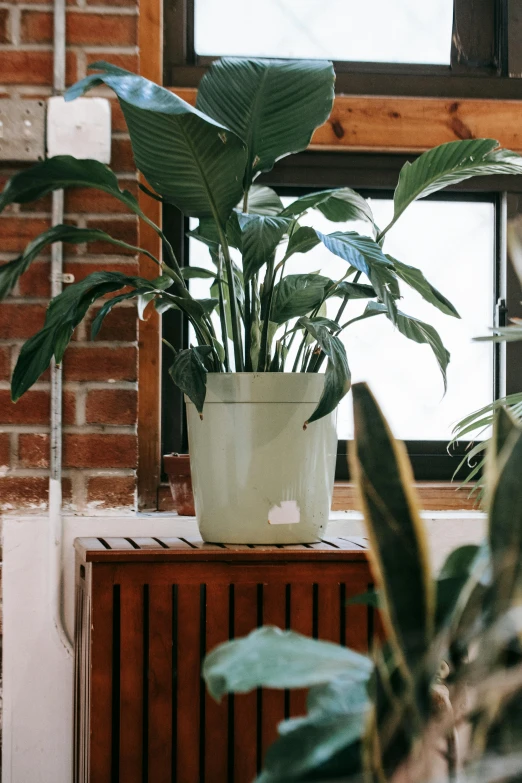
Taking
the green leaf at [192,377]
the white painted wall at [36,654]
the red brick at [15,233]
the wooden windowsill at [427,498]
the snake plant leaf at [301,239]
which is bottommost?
the white painted wall at [36,654]

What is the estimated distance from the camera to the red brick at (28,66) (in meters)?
1.75

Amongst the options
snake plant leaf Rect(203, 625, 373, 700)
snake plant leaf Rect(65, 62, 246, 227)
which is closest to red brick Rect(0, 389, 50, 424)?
snake plant leaf Rect(65, 62, 246, 227)

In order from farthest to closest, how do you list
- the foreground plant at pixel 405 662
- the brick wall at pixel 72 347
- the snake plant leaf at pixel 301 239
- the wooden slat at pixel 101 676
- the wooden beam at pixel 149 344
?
the wooden beam at pixel 149 344, the brick wall at pixel 72 347, the snake plant leaf at pixel 301 239, the wooden slat at pixel 101 676, the foreground plant at pixel 405 662

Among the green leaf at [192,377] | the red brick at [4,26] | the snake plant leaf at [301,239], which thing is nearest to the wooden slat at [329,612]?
the green leaf at [192,377]

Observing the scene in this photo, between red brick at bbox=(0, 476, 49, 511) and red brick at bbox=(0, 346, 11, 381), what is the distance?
22 cm

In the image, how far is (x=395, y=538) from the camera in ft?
1.69

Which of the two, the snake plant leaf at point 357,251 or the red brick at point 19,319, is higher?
the snake plant leaf at point 357,251

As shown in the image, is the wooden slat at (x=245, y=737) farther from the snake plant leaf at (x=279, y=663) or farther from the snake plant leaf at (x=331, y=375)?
the snake plant leaf at (x=279, y=663)

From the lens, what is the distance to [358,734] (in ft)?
1.65

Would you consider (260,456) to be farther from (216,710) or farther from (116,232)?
(116,232)

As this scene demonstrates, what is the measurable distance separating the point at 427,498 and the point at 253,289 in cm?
82

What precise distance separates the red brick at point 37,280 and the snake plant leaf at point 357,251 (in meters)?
→ 0.71

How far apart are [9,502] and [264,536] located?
2.13 feet

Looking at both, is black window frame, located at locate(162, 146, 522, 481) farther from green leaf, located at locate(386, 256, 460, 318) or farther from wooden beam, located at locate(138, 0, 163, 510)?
green leaf, located at locate(386, 256, 460, 318)
